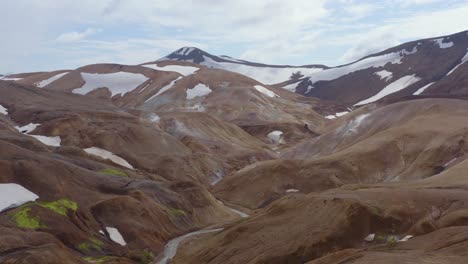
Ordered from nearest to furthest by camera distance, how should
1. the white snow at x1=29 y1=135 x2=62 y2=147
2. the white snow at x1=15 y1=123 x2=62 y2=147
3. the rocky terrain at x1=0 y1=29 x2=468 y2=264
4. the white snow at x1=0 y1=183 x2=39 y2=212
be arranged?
the rocky terrain at x1=0 y1=29 x2=468 y2=264 < the white snow at x1=0 y1=183 x2=39 y2=212 < the white snow at x1=15 y1=123 x2=62 y2=147 < the white snow at x1=29 y1=135 x2=62 y2=147

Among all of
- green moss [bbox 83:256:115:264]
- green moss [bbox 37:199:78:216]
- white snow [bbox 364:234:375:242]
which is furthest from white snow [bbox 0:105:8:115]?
white snow [bbox 364:234:375:242]

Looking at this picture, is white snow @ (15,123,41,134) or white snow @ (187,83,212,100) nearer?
white snow @ (15,123,41,134)

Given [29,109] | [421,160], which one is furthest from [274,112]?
[421,160]

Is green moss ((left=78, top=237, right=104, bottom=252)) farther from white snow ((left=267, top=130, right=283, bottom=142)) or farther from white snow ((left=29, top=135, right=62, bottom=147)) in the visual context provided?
white snow ((left=267, top=130, right=283, bottom=142))

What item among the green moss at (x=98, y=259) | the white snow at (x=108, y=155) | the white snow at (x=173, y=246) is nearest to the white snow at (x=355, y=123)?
the white snow at (x=108, y=155)

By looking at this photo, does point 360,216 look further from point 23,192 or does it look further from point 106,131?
point 106,131

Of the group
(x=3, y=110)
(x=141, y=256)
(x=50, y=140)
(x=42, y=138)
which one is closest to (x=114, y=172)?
(x=50, y=140)
